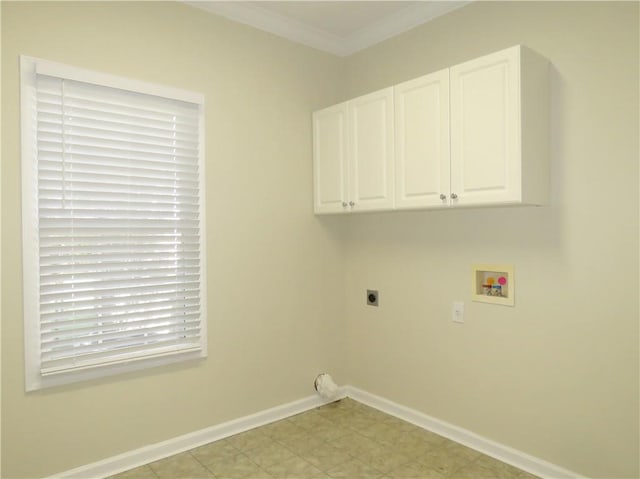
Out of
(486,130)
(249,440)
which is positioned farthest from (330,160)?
(249,440)

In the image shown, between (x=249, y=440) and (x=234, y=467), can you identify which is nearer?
(x=234, y=467)

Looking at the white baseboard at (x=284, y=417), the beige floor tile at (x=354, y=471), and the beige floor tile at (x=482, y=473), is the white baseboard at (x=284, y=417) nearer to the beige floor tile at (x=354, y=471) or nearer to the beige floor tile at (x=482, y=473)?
the beige floor tile at (x=482, y=473)

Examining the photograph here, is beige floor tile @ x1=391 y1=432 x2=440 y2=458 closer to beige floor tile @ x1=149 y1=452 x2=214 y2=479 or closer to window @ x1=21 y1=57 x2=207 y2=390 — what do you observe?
beige floor tile @ x1=149 y1=452 x2=214 y2=479

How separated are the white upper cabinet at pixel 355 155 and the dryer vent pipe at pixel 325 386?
1239 mm

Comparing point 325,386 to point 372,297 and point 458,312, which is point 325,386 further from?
point 458,312

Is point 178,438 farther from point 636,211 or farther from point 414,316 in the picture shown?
point 636,211

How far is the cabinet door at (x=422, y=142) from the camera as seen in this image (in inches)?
97.6

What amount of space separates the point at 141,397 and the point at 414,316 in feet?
5.84

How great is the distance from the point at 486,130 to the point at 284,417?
7.50 ft

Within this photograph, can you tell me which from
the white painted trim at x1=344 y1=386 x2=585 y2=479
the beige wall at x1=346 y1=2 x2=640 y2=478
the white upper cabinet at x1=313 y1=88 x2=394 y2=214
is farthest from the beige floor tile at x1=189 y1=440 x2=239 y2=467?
the white upper cabinet at x1=313 y1=88 x2=394 y2=214

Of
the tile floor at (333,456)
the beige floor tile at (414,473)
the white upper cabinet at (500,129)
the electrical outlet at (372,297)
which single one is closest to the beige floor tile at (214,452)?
the tile floor at (333,456)

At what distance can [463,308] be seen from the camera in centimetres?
276

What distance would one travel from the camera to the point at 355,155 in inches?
118

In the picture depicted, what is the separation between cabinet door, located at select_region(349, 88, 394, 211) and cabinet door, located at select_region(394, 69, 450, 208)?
0.07 meters
